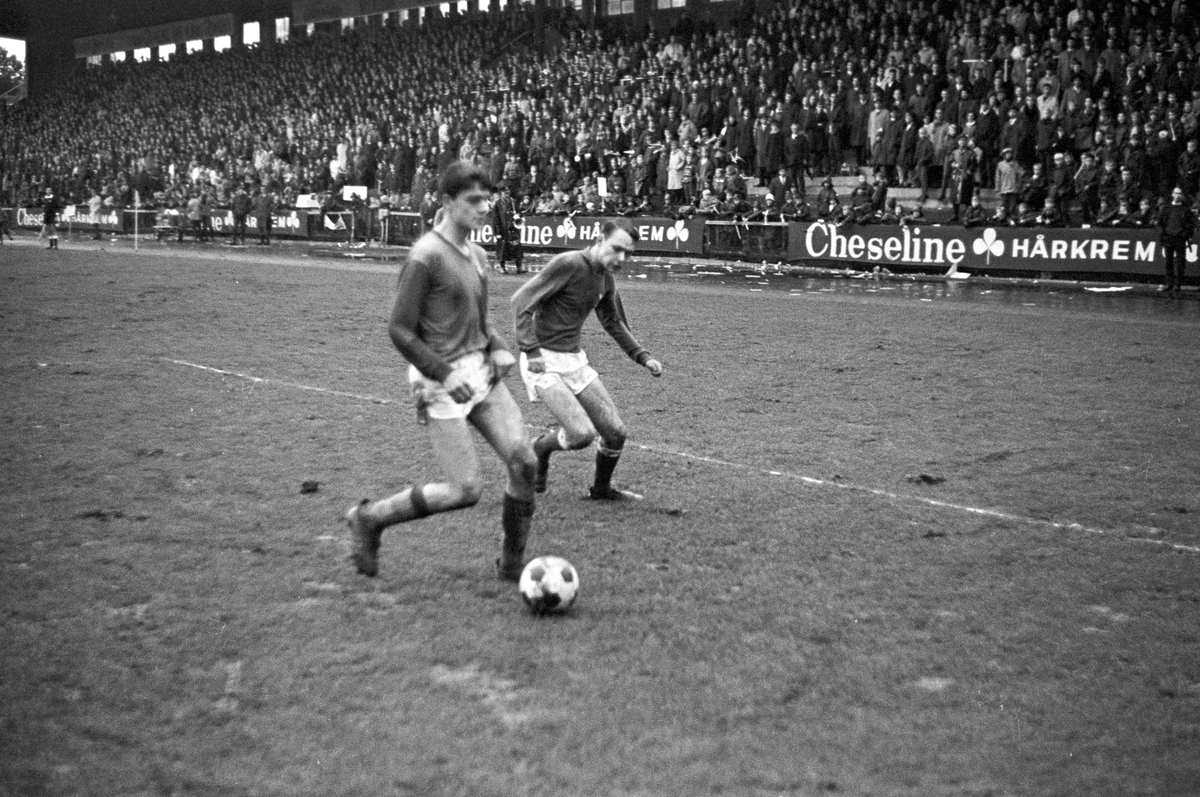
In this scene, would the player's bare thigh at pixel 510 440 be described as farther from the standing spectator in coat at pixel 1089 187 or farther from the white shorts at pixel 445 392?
the standing spectator in coat at pixel 1089 187

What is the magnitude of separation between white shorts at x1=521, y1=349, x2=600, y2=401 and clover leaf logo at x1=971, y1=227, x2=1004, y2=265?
61.7 ft

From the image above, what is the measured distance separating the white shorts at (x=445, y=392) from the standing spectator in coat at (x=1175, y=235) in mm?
18539

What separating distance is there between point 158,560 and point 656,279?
19.7 m

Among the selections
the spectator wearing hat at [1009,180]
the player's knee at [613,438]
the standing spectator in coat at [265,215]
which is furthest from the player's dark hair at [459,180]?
the standing spectator in coat at [265,215]

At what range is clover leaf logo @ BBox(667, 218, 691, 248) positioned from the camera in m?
29.8

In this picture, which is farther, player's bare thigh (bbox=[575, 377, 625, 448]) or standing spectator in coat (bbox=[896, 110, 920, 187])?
standing spectator in coat (bbox=[896, 110, 920, 187])

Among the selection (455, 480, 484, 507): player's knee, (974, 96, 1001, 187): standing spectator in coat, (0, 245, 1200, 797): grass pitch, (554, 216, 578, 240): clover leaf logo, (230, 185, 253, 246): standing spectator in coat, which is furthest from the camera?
(230, 185, 253, 246): standing spectator in coat

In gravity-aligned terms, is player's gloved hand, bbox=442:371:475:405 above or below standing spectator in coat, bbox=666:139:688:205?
below

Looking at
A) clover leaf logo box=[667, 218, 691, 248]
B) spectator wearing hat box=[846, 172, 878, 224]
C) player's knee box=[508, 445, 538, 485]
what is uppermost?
spectator wearing hat box=[846, 172, 878, 224]

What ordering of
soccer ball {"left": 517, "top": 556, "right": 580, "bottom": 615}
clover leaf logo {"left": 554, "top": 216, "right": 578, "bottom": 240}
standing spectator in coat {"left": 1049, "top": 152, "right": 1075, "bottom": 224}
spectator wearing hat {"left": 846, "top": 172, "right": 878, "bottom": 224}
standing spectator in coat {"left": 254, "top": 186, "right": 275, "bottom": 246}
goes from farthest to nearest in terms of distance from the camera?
standing spectator in coat {"left": 254, "top": 186, "right": 275, "bottom": 246} → clover leaf logo {"left": 554, "top": 216, "right": 578, "bottom": 240} → spectator wearing hat {"left": 846, "top": 172, "right": 878, "bottom": 224} → standing spectator in coat {"left": 1049, "top": 152, "right": 1075, "bottom": 224} → soccer ball {"left": 517, "top": 556, "right": 580, "bottom": 615}

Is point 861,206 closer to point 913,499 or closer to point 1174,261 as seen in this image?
point 1174,261

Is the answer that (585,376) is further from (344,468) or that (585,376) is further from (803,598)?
(803,598)

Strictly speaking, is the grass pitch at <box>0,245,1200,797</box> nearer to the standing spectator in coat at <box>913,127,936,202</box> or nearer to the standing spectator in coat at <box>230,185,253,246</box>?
the standing spectator in coat at <box>913,127,936,202</box>

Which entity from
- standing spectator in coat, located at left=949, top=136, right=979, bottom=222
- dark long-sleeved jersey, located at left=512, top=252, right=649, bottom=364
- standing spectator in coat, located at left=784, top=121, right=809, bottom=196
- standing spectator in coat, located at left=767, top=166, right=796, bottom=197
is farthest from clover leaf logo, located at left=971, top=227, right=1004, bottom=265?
dark long-sleeved jersey, located at left=512, top=252, right=649, bottom=364
